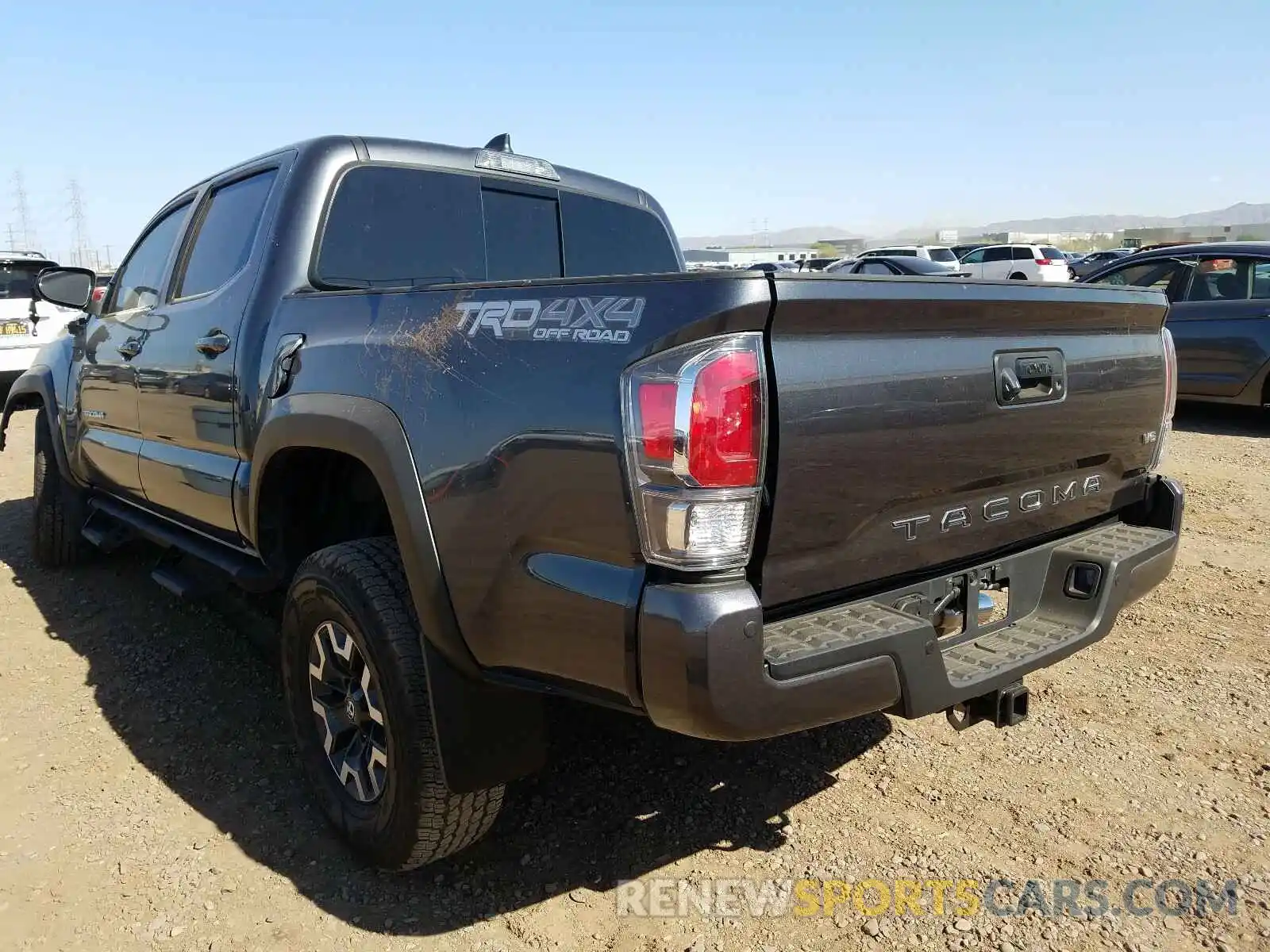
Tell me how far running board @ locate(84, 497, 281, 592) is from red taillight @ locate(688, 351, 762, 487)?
6.28 feet

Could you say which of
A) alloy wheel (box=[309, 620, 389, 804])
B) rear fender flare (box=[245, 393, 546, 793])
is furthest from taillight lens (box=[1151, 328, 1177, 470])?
alloy wheel (box=[309, 620, 389, 804])

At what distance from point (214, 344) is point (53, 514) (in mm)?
2915

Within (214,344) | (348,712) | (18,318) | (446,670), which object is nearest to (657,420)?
(446,670)

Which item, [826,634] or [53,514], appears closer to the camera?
[826,634]

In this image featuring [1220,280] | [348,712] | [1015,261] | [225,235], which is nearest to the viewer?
[348,712]

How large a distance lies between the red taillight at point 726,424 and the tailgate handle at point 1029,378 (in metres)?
0.80

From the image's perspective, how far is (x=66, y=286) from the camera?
4.81 meters

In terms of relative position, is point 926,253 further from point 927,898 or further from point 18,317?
point 927,898

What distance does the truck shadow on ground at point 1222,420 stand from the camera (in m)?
8.62

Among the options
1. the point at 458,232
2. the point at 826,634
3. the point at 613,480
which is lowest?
the point at 826,634

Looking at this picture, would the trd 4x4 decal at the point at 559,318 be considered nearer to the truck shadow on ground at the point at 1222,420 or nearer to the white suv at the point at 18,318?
the truck shadow on ground at the point at 1222,420

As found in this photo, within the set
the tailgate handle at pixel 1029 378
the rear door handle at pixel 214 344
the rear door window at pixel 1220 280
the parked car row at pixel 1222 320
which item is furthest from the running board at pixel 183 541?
the rear door window at pixel 1220 280

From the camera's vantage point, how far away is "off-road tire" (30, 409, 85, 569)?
527 centimetres

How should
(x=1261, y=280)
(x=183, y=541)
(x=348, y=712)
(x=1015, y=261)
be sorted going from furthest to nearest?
(x=1015, y=261), (x=1261, y=280), (x=183, y=541), (x=348, y=712)
